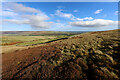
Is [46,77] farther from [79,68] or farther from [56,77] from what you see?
[79,68]

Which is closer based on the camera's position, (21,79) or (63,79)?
(63,79)

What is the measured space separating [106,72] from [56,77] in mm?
4237

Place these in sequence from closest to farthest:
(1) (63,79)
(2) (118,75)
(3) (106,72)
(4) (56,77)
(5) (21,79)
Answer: (2) (118,75) → (3) (106,72) → (1) (63,79) → (4) (56,77) → (5) (21,79)

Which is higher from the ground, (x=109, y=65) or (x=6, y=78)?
(x=109, y=65)

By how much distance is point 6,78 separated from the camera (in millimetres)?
5934

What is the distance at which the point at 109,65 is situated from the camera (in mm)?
4988

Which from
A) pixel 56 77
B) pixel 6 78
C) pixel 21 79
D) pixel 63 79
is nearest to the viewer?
pixel 63 79

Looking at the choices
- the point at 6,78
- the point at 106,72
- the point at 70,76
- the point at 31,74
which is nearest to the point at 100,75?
the point at 106,72

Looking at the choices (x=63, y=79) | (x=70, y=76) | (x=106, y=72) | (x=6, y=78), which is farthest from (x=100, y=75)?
(x=6, y=78)

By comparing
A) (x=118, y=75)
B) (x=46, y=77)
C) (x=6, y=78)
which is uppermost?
(x=118, y=75)

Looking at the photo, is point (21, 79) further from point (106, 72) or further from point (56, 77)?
point (106, 72)

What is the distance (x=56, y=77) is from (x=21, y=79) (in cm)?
363

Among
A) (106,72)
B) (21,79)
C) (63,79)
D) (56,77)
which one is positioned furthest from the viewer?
(21,79)

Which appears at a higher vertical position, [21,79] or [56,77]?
[56,77]
